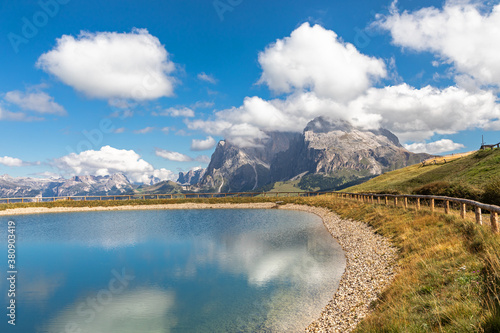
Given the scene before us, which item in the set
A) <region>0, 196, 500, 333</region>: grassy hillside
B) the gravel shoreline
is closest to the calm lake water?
the gravel shoreline

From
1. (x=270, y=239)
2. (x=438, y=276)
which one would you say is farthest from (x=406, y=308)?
(x=270, y=239)

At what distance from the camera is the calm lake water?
53.1ft

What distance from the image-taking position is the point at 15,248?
36.6 metres

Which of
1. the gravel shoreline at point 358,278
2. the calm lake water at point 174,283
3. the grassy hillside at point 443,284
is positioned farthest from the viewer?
the calm lake water at point 174,283

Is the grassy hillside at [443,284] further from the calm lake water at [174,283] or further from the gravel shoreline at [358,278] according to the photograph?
the calm lake water at [174,283]

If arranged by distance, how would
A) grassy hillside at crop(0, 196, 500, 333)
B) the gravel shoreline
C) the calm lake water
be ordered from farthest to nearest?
the calm lake water, the gravel shoreline, grassy hillside at crop(0, 196, 500, 333)

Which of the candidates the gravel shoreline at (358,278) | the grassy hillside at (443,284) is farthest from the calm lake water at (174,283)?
the grassy hillside at (443,284)

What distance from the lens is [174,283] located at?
22.5 metres

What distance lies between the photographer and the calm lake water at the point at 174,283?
16.2 metres

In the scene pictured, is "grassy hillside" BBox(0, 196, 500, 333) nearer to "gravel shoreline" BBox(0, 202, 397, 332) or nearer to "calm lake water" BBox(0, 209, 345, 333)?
"gravel shoreline" BBox(0, 202, 397, 332)

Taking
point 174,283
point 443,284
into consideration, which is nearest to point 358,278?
point 443,284

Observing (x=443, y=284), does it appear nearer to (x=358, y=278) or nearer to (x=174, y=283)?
(x=358, y=278)

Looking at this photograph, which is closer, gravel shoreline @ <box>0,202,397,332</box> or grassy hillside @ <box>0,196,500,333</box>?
grassy hillside @ <box>0,196,500,333</box>

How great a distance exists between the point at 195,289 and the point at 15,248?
30.9 m
